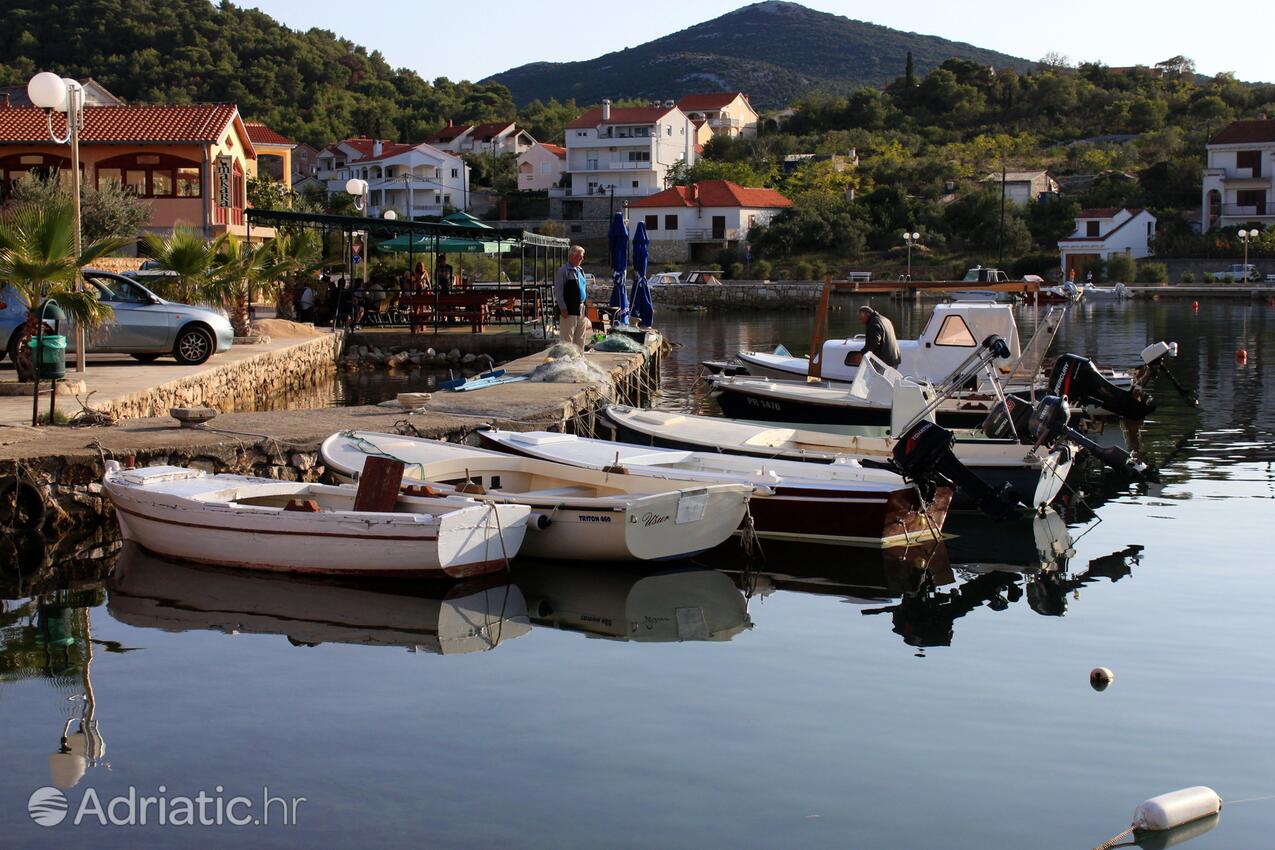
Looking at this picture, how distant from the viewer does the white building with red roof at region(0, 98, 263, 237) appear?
41719 millimetres

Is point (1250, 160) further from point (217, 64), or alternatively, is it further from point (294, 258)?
point (217, 64)

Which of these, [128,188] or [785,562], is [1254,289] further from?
[785,562]

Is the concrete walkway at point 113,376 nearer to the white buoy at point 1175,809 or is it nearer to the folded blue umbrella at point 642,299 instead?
the folded blue umbrella at point 642,299

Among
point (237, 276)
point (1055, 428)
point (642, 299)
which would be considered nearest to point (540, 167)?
point (642, 299)

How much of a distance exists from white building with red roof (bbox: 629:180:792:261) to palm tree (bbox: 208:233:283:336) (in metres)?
64.2

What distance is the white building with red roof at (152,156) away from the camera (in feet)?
137

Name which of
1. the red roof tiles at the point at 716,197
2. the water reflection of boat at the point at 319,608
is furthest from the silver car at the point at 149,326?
the red roof tiles at the point at 716,197

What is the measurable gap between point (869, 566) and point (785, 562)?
795 millimetres

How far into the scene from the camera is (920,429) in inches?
523

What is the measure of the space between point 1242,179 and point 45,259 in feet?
279

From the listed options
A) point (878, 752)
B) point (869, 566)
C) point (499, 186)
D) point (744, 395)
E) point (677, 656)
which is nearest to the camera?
point (878, 752)

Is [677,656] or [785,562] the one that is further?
[785,562]

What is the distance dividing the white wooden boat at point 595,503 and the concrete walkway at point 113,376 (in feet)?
14.2

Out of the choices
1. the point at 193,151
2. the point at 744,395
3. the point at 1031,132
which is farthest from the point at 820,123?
the point at 744,395
